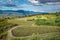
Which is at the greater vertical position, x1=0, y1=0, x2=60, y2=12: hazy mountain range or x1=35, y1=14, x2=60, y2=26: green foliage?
x1=0, y1=0, x2=60, y2=12: hazy mountain range

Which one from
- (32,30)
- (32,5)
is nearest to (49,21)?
(32,30)

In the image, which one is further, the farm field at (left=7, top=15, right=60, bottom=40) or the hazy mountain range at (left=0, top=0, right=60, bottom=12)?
the hazy mountain range at (left=0, top=0, right=60, bottom=12)

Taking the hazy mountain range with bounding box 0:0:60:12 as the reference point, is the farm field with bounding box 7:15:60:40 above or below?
below

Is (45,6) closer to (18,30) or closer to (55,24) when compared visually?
(55,24)

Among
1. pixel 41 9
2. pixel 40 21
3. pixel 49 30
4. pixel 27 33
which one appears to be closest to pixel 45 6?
pixel 41 9

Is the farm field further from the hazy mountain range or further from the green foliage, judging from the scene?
the hazy mountain range

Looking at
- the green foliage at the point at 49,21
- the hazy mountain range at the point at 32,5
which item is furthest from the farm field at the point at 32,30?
the hazy mountain range at the point at 32,5

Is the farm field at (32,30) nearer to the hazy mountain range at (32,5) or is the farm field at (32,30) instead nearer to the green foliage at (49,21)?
the green foliage at (49,21)

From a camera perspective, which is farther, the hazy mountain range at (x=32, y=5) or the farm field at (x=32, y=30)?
the hazy mountain range at (x=32, y=5)

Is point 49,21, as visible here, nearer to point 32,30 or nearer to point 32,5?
point 32,30

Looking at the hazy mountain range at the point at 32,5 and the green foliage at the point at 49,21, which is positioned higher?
the hazy mountain range at the point at 32,5

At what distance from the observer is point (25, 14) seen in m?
3.28

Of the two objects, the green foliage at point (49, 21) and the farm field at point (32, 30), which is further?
the green foliage at point (49, 21)

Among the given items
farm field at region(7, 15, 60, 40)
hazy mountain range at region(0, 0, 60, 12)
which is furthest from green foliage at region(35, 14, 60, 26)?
hazy mountain range at region(0, 0, 60, 12)
